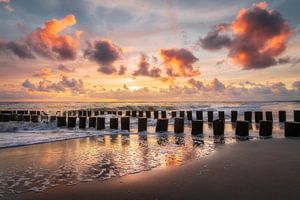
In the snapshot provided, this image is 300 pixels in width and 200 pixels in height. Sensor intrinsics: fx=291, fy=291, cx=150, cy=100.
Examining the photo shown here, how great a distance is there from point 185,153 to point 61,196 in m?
4.23

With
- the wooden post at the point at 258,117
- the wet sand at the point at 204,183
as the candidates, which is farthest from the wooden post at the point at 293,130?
the wooden post at the point at 258,117

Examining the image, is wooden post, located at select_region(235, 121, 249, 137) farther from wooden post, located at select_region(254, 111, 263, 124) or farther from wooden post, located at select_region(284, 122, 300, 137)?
wooden post, located at select_region(254, 111, 263, 124)

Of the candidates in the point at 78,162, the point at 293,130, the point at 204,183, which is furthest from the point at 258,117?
the point at 204,183

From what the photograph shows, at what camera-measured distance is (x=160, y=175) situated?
5.45 meters

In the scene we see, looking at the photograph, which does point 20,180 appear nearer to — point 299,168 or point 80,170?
point 80,170

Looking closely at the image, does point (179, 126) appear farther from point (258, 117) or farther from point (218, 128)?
point (258, 117)

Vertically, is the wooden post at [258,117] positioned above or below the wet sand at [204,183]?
above

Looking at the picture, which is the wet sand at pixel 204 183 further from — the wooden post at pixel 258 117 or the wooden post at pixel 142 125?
the wooden post at pixel 258 117

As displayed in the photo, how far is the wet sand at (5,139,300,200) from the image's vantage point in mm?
4242

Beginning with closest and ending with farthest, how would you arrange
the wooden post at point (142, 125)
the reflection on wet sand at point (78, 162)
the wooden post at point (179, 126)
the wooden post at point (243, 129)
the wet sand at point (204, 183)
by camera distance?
1. the wet sand at point (204, 183)
2. the reflection on wet sand at point (78, 162)
3. the wooden post at point (243, 129)
4. the wooden post at point (179, 126)
5. the wooden post at point (142, 125)

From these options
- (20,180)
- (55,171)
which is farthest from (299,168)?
(20,180)

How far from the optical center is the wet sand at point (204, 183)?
13.9 feet

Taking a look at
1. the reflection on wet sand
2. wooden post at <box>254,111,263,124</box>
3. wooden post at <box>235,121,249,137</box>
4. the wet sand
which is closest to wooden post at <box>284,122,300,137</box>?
wooden post at <box>235,121,249,137</box>

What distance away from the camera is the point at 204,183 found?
15.9 ft
